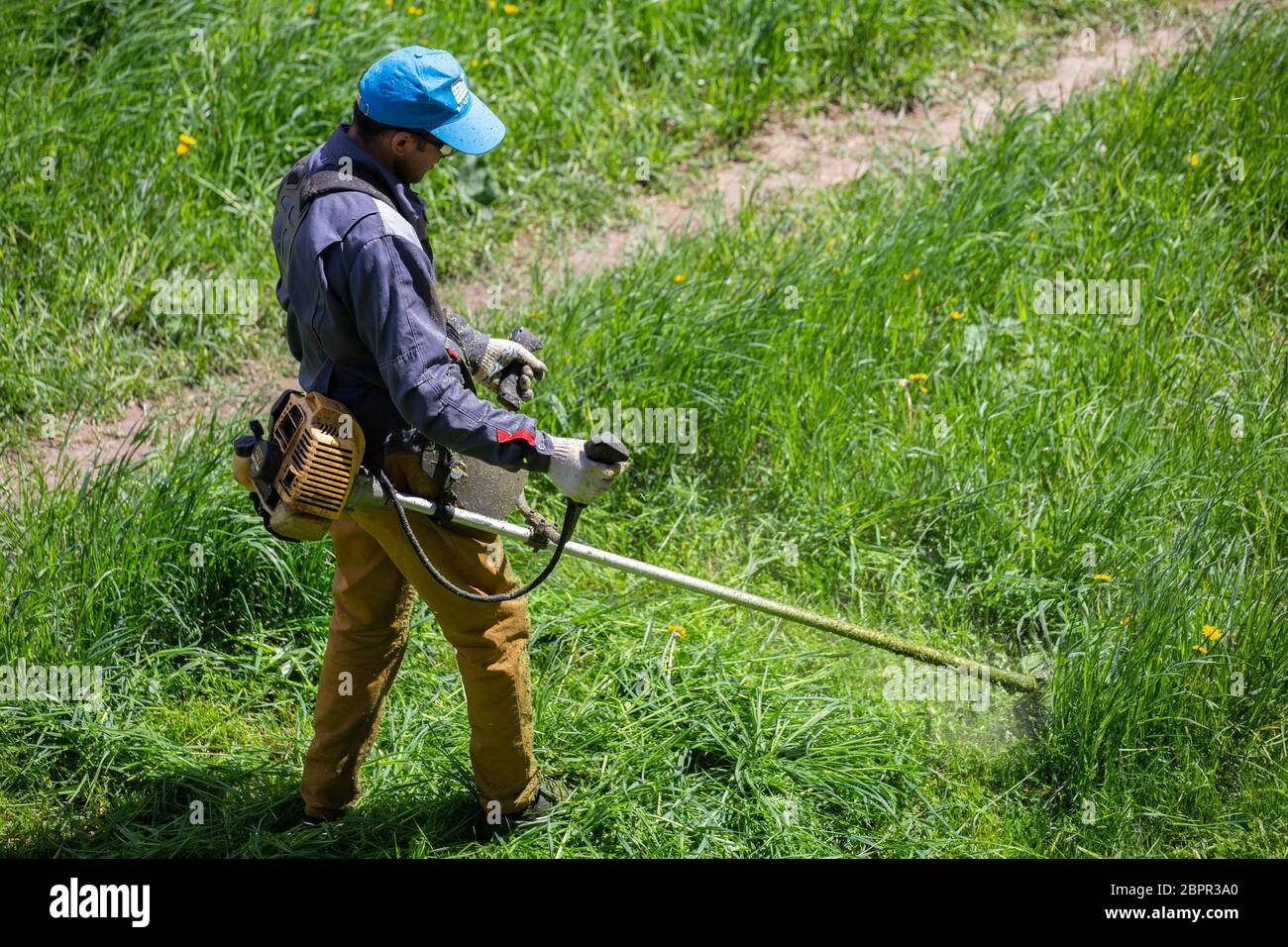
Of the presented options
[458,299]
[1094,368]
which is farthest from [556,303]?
[1094,368]

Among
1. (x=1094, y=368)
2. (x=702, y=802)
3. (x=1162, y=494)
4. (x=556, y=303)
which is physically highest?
(x=556, y=303)

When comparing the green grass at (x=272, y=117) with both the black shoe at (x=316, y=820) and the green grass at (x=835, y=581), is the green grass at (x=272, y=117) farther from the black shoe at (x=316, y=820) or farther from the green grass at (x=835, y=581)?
the black shoe at (x=316, y=820)

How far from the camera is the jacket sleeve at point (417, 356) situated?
9.64ft

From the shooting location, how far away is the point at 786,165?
637cm

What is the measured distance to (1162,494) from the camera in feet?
14.3

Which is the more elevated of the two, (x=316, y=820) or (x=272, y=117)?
(x=272, y=117)

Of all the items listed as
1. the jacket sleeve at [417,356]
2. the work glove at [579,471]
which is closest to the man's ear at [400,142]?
the jacket sleeve at [417,356]

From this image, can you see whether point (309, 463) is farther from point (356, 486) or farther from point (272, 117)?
point (272, 117)

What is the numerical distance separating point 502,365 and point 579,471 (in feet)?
2.01

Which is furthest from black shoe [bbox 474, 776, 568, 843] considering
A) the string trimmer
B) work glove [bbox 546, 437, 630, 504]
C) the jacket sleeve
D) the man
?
the jacket sleeve

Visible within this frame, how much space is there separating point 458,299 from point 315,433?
2.71 m

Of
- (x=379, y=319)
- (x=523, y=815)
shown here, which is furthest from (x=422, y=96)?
(x=523, y=815)

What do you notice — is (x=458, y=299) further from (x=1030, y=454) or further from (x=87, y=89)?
(x=1030, y=454)

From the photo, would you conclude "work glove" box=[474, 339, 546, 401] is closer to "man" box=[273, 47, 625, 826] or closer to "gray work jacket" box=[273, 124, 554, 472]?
"man" box=[273, 47, 625, 826]
